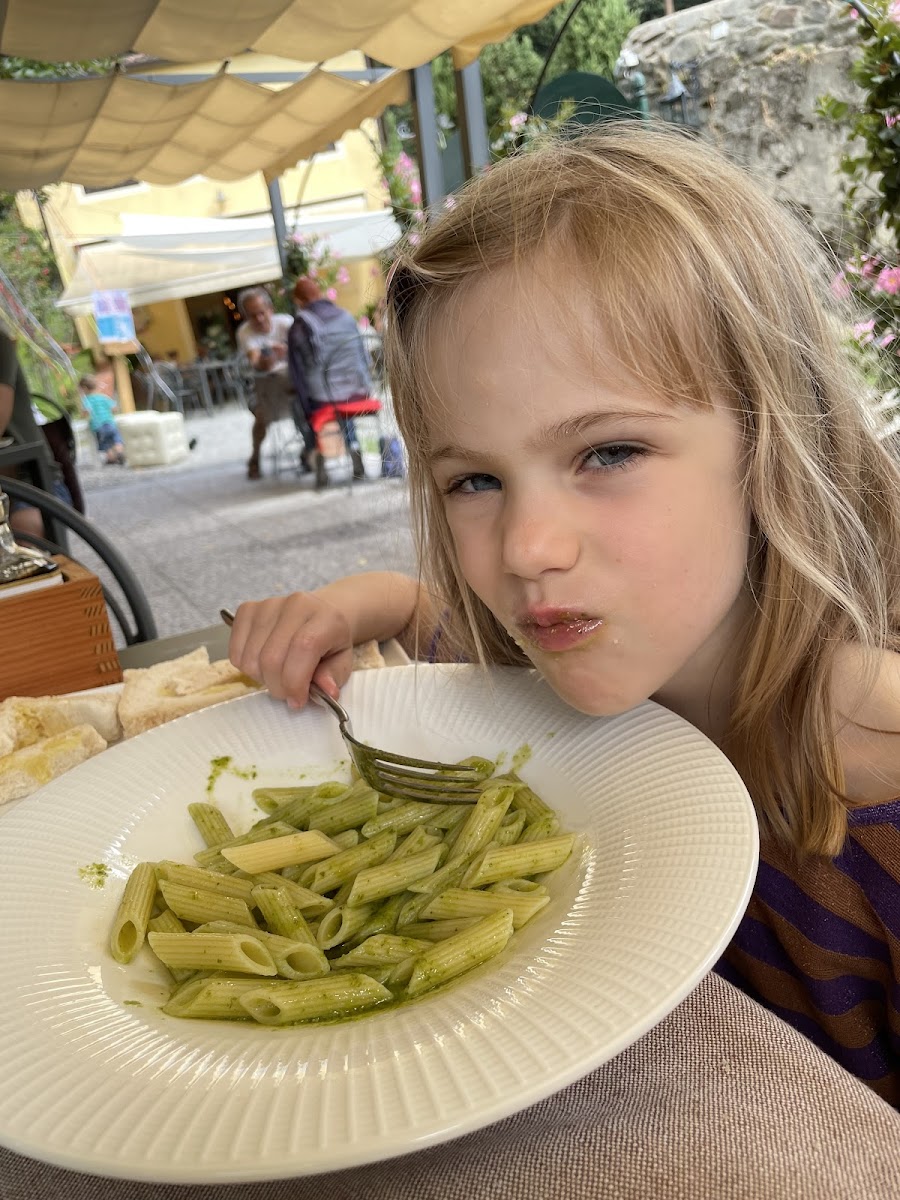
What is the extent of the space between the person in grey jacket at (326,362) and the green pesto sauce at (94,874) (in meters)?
5.72

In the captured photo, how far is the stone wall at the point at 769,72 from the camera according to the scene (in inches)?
133

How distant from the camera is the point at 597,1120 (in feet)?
1.90

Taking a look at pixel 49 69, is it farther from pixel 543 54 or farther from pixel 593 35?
pixel 593 35

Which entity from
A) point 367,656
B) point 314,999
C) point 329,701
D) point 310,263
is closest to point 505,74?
point 310,263

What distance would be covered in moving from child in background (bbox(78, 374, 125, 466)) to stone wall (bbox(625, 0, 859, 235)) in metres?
7.34

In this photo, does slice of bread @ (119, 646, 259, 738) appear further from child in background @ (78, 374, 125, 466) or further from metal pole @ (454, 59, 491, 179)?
child in background @ (78, 374, 125, 466)

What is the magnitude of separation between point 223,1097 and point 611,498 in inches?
21.7

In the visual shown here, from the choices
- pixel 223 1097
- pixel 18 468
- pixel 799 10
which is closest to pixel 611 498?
pixel 223 1097

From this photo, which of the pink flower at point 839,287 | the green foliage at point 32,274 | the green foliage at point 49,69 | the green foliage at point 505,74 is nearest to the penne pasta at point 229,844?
the pink flower at point 839,287

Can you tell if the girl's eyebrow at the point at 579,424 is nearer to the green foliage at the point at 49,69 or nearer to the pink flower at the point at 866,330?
the pink flower at the point at 866,330

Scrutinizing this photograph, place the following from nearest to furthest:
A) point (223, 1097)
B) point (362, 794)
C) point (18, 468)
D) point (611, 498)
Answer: point (223, 1097) < point (611, 498) < point (362, 794) < point (18, 468)

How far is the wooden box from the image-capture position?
1.29 m

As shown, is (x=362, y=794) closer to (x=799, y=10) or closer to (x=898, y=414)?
(x=898, y=414)

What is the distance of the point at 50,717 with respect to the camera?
117 cm
